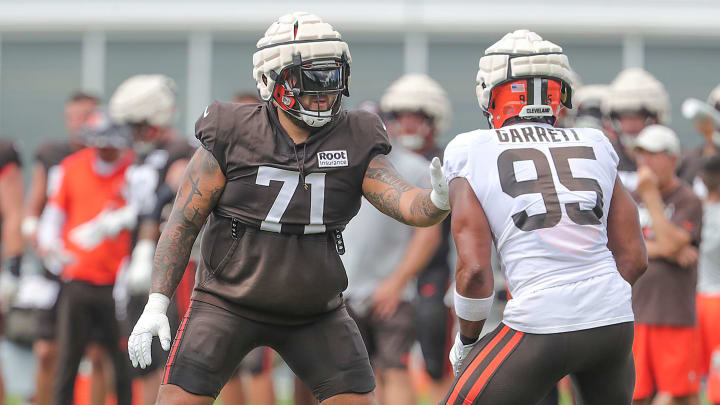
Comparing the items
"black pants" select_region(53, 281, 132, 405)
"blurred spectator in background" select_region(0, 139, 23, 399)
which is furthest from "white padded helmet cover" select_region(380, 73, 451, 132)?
"blurred spectator in background" select_region(0, 139, 23, 399)

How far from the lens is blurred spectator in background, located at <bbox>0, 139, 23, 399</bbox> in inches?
320

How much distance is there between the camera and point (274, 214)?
443 centimetres

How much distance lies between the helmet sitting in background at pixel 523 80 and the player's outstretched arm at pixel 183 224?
A: 3.68ft

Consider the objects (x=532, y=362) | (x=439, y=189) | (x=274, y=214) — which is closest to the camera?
(x=532, y=362)

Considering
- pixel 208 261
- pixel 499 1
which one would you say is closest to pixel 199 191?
pixel 208 261

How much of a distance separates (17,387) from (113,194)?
151 inches

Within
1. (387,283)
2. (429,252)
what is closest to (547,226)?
(387,283)

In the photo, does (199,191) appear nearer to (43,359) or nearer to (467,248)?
(467,248)

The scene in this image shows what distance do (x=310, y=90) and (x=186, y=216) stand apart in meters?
0.71

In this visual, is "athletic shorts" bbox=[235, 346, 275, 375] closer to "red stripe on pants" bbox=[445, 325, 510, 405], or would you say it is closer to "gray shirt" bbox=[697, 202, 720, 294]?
"gray shirt" bbox=[697, 202, 720, 294]

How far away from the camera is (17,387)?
11.0m

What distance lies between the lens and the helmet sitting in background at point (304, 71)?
4523mm

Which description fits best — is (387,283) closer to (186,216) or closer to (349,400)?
(349,400)

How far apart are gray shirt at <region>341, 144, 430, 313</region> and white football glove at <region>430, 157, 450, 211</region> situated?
9.21 feet
